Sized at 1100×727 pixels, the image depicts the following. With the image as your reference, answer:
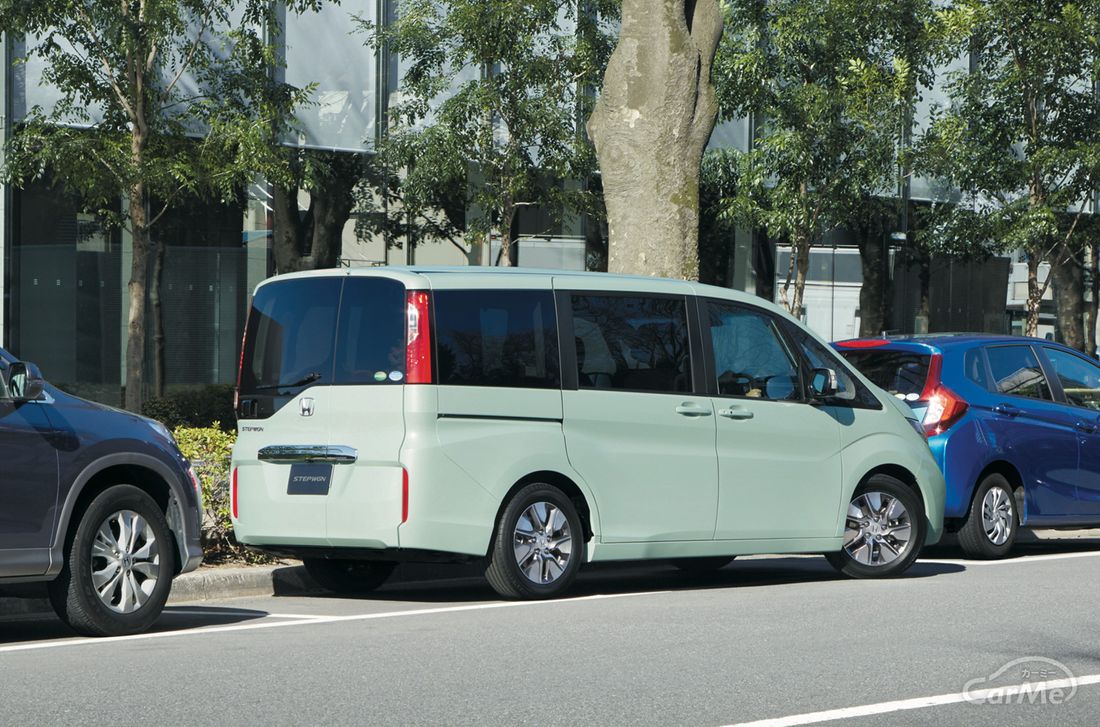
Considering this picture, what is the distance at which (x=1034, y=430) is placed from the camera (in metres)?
12.9

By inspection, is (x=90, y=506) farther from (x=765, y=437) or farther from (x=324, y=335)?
(x=765, y=437)

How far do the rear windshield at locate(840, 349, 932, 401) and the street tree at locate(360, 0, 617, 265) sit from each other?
712 centimetres

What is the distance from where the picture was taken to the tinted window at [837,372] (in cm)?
1125

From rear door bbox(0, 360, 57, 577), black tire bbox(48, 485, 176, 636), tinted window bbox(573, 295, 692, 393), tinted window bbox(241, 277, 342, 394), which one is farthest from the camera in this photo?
tinted window bbox(573, 295, 692, 393)

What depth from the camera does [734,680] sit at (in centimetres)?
701

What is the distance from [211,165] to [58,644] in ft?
29.4

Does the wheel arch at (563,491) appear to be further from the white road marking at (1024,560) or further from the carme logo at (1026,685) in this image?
the white road marking at (1024,560)

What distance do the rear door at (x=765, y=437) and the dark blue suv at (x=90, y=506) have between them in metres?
3.53

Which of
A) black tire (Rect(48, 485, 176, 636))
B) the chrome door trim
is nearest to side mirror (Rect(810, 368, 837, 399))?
the chrome door trim

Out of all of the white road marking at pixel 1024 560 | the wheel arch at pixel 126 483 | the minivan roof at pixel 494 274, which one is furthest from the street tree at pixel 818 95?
the wheel arch at pixel 126 483

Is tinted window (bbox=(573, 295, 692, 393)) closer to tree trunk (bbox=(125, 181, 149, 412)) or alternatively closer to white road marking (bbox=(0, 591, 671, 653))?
white road marking (bbox=(0, 591, 671, 653))

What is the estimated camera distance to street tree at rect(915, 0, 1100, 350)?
778 inches

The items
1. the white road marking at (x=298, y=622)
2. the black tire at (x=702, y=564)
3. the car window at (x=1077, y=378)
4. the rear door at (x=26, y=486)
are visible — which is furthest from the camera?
the car window at (x=1077, y=378)

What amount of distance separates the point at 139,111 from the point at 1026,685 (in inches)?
460
